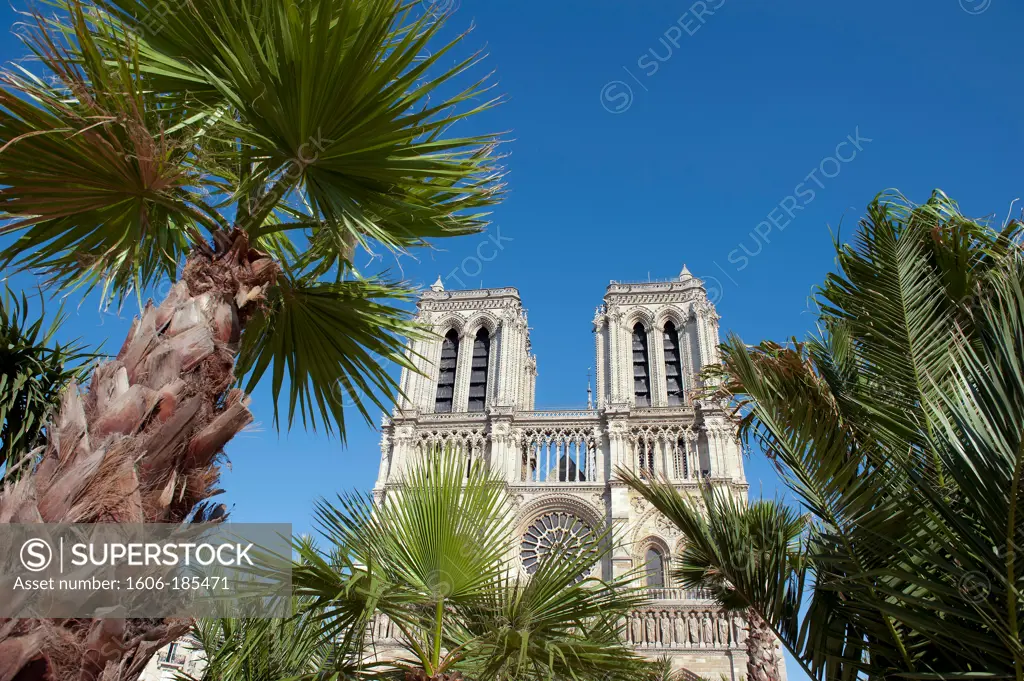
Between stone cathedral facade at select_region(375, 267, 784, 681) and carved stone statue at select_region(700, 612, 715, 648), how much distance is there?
615 mm

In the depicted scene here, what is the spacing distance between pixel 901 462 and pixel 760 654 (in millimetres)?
7717

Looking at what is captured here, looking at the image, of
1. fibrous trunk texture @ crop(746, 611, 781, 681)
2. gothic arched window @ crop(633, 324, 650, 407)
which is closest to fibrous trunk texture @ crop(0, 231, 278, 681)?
fibrous trunk texture @ crop(746, 611, 781, 681)

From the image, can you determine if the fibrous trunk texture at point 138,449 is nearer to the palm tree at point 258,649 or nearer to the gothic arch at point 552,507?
the palm tree at point 258,649

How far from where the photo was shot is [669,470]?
26.1 m

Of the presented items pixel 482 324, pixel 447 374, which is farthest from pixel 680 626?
pixel 482 324

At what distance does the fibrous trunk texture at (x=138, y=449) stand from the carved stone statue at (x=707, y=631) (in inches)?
863

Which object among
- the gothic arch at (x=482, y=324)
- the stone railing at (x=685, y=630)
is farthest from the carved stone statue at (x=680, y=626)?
the gothic arch at (x=482, y=324)

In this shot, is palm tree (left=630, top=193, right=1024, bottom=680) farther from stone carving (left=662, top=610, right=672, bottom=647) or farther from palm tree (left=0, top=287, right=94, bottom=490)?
stone carving (left=662, top=610, right=672, bottom=647)

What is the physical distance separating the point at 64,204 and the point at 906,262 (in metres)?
4.57

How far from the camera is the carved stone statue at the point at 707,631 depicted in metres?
21.2

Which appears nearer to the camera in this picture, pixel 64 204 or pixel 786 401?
pixel 64 204

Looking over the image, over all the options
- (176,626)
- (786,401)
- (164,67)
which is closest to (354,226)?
(164,67)

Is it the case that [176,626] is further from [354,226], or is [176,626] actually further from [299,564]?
[354,226]

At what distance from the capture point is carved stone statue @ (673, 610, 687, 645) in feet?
70.0
